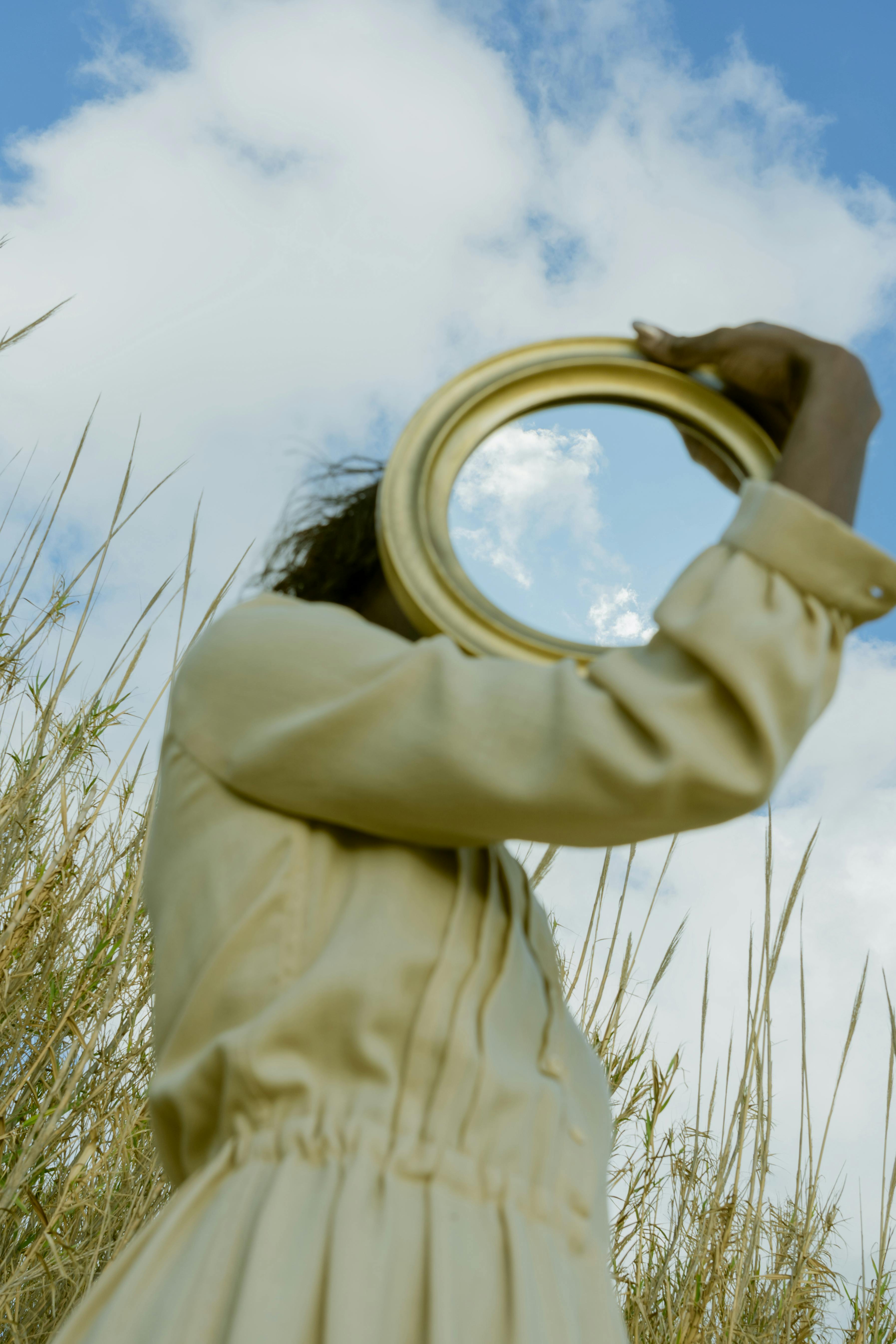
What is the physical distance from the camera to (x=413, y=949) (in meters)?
0.73

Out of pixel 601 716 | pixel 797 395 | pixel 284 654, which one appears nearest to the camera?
pixel 601 716

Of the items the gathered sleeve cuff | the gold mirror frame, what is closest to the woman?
the gathered sleeve cuff

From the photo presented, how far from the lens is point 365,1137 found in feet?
2.18

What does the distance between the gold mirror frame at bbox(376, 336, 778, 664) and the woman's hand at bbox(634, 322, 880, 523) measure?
0.07 ft

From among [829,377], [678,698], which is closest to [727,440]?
[829,377]

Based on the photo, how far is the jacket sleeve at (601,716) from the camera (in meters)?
0.71

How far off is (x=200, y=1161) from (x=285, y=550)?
0.74 metres

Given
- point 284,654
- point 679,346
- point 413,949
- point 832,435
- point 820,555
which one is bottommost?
point 413,949

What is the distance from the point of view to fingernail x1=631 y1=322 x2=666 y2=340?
1.05 meters

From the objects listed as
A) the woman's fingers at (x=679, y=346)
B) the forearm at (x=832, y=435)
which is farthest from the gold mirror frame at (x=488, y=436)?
the forearm at (x=832, y=435)

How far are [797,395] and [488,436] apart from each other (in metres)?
0.29

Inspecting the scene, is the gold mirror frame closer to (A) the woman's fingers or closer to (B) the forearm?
(A) the woman's fingers

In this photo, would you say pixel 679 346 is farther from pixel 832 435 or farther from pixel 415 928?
pixel 415 928

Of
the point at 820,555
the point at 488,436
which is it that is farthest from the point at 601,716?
the point at 488,436
